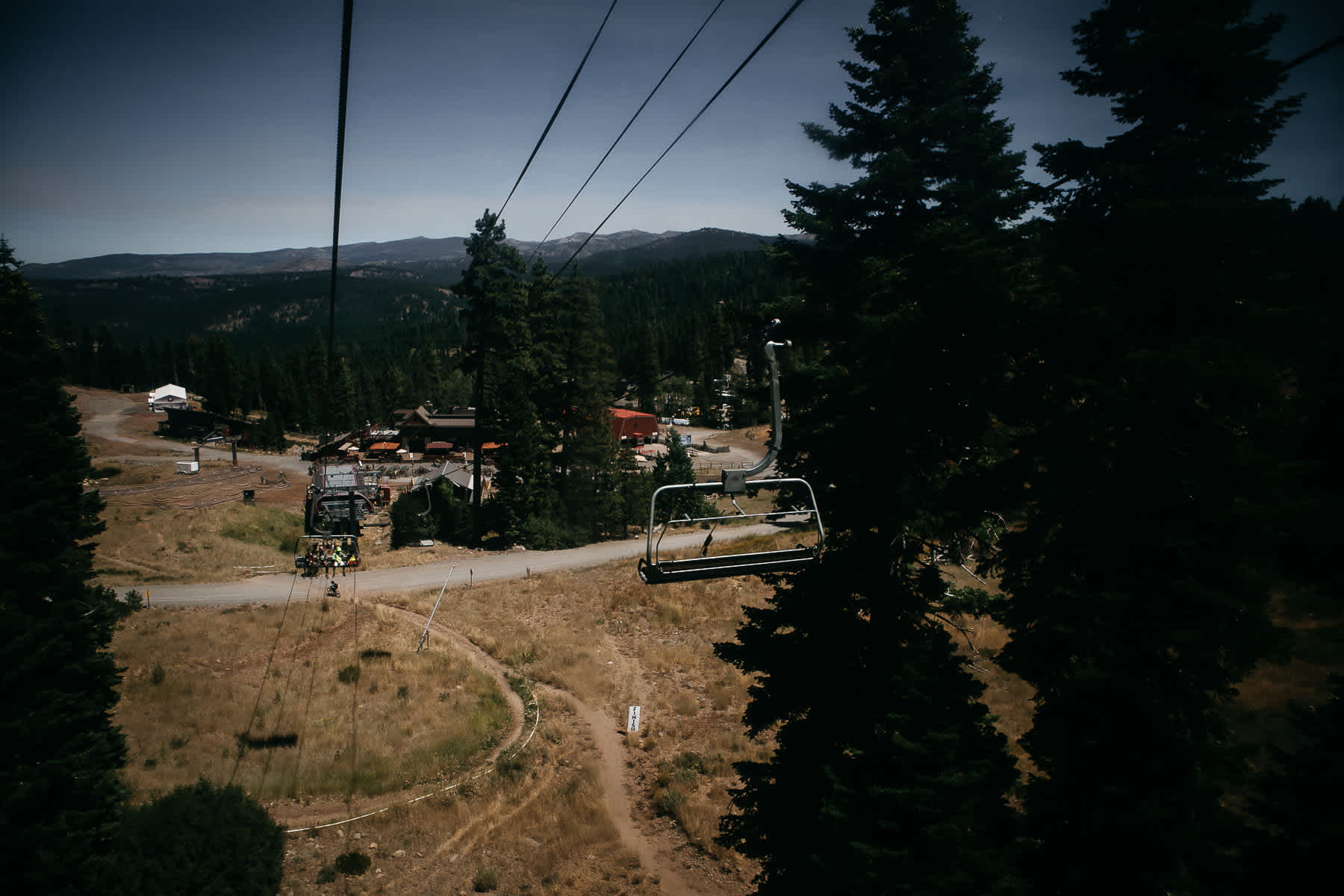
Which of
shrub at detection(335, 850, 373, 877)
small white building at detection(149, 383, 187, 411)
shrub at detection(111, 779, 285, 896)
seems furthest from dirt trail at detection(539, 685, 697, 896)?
small white building at detection(149, 383, 187, 411)

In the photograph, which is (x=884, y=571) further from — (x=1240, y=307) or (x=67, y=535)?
(x=67, y=535)

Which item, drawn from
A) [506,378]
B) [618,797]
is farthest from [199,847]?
[506,378]

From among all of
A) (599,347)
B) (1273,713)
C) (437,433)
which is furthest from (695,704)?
(437,433)

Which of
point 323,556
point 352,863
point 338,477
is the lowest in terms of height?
point 352,863

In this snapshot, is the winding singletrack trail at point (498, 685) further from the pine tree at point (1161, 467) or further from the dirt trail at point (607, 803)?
the pine tree at point (1161, 467)

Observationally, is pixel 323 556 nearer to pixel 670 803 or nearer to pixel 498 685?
pixel 498 685

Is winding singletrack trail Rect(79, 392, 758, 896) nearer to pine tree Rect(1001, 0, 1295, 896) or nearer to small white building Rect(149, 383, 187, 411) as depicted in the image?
pine tree Rect(1001, 0, 1295, 896)
